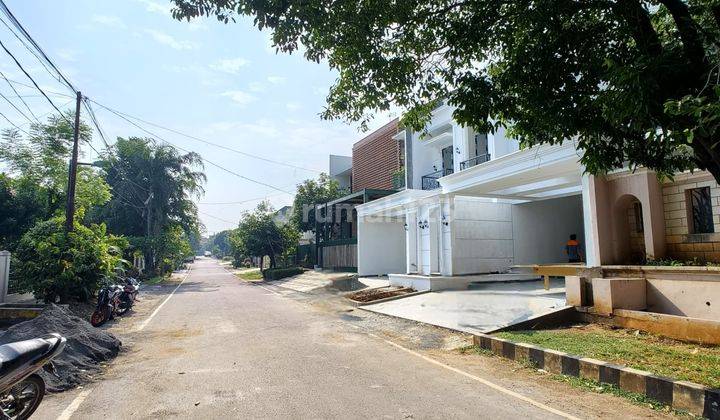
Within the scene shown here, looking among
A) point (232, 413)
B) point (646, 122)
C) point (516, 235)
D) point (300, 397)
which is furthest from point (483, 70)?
point (516, 235)

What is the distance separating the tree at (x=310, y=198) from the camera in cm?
3325

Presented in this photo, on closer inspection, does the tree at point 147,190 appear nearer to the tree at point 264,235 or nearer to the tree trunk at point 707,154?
the tree at point 264,235

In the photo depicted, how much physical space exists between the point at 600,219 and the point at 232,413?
938 cm

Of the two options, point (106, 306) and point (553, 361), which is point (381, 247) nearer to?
point (106, 306)

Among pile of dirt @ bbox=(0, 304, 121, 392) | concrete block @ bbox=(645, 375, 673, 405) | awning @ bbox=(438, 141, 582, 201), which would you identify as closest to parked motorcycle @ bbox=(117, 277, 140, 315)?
pile of dirt @ bbox=(0, 304, 121, 392)

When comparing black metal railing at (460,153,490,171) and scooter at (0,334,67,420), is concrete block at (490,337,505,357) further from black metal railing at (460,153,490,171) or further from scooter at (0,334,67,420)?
black metal railing at (460,153,490,171)

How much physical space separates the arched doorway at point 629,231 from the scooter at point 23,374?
11.0 m

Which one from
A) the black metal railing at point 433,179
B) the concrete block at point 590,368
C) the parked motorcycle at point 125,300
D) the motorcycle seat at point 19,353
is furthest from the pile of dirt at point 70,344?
the black metal railing at point 433,179

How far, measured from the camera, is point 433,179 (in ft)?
66.0

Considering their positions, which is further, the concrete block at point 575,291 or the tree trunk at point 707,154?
the concrete block at point 575,291

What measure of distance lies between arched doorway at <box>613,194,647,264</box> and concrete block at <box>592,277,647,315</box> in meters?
1.87

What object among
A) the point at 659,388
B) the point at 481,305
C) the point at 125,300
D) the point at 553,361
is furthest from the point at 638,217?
the point at 125,300

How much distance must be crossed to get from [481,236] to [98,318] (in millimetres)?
12947

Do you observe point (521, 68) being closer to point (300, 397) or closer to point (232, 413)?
point (300, 397)
